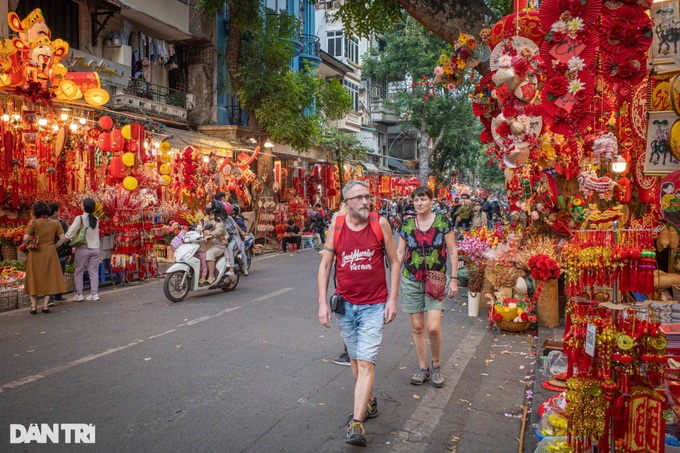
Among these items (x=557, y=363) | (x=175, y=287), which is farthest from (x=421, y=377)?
(x=175, y=287)

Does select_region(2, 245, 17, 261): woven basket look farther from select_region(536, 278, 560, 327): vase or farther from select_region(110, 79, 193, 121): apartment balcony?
select_region(536, 278, 560, 327): vase

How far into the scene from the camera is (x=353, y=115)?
37344mm

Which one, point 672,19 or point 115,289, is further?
point 115,289

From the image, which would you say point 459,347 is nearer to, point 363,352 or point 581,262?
point 363,352

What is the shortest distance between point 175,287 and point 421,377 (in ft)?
19.3

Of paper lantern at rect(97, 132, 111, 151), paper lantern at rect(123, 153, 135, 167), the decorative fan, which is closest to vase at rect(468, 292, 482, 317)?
the decorative fan

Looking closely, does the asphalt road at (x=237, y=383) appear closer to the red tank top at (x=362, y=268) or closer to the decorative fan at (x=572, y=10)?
the red tank top at (x=362, y=268)

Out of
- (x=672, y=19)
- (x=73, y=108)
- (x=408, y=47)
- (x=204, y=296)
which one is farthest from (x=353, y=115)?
(x=672, y=19)

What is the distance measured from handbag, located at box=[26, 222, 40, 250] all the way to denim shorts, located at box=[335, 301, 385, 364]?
684cm

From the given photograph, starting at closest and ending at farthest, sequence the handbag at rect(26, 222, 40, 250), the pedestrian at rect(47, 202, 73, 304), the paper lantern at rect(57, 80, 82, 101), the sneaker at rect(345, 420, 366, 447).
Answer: the sneaker at rect(345, 420, 366, 447)
the handbag at rect(26, 222, 40, 250)
the pedestrian at rect(47, 202, 73, 304)
the paper lantern at rect(57, 80, 82, 101)

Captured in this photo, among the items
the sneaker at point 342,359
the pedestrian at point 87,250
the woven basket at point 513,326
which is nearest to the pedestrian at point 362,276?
the sneaker at point 342,359

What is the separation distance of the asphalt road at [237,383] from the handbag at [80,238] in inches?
58.9

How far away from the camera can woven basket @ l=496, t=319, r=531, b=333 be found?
7949mm

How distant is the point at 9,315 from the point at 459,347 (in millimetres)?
7389
